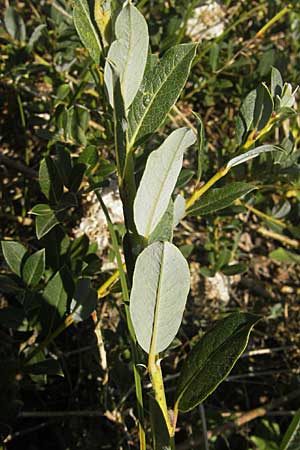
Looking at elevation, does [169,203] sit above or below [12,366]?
above

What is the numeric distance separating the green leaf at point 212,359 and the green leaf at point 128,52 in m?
0.25

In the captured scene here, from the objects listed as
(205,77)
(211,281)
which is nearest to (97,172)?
(211,281)

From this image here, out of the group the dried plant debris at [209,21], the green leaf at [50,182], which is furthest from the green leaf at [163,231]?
the dried plant debris at [209,21]

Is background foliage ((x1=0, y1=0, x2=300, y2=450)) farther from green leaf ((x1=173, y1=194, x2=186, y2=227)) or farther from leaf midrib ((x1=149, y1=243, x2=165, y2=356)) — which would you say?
leaf midrib ((x1=149, y1=243, x2=165, y2=356))

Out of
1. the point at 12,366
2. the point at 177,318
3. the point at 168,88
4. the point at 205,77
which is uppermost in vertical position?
the point at 168,88

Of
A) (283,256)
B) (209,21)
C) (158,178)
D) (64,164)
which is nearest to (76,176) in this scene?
(64,164)

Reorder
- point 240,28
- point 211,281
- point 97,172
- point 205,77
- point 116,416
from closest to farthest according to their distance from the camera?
1. point 97,172
2. point 116,416
3. point 211,281
4. point 205,77
5. point 240,28

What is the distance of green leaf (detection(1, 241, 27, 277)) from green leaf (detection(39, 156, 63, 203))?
0.30 ft

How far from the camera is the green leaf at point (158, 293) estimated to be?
19.8 inches

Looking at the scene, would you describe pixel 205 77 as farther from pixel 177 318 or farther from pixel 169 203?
pixel 177 318

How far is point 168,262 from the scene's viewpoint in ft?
1.66

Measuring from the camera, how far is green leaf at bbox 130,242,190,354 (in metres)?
0.50

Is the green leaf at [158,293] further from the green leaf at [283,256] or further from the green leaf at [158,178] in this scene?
the green leaf at [283,256]

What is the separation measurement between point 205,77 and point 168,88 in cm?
103
